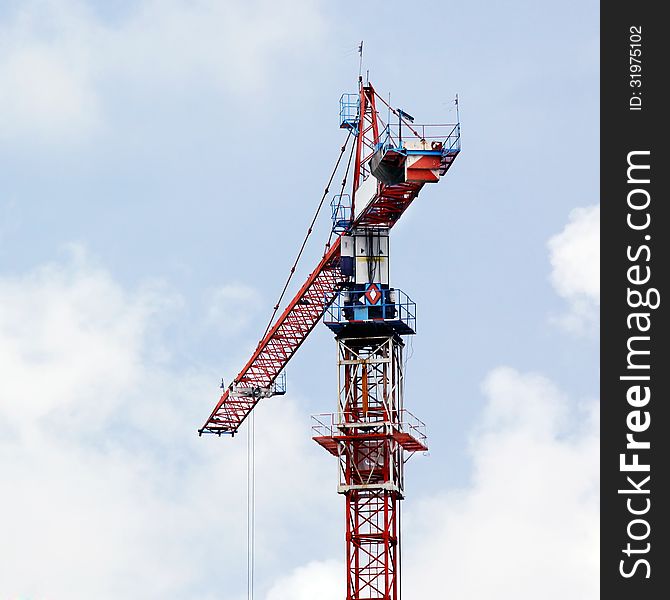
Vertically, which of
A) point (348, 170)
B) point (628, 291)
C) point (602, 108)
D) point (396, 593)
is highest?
point (348, 170)

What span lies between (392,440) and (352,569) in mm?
8149

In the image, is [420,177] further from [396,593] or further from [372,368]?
[396,593]

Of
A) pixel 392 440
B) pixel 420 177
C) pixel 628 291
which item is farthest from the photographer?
pixel 392 440

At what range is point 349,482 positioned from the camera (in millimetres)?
121312

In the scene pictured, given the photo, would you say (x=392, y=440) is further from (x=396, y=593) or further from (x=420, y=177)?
(x=420, y=177)

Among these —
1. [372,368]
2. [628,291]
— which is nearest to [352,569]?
[372,368]

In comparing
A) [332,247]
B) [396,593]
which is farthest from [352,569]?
[332,247]

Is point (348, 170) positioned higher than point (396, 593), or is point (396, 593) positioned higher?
point (348, 170)

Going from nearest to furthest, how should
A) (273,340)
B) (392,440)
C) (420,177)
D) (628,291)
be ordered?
1. (628,291)
2. (420,177)
3. (392,440)
4. (273,340)

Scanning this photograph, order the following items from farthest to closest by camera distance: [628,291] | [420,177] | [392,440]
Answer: [392,440]
[420,177]
[628,291]

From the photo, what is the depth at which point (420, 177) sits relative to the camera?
372ft

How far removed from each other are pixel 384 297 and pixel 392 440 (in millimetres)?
8795

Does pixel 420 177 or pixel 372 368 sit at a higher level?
pixel 420 177

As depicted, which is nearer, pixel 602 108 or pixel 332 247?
pixel 602 108
